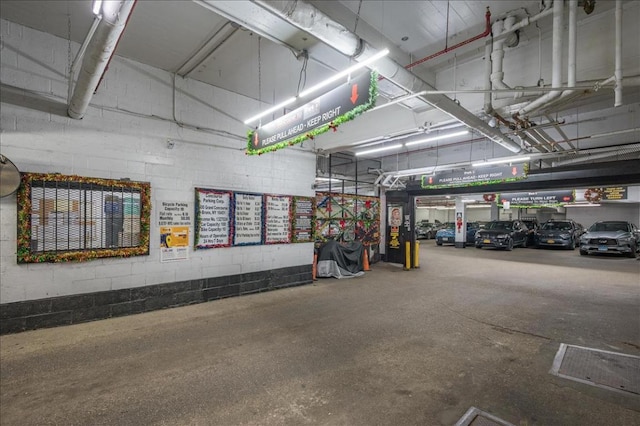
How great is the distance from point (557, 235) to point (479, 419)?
56.3ft

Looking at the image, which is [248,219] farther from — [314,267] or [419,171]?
[419,171]

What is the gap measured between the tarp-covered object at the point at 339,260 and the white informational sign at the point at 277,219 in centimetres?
157

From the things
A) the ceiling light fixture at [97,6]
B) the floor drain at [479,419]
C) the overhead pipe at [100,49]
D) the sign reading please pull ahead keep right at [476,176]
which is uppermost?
the ceiling light fixture at [97,6]

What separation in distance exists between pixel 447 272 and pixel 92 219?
28.5 ft

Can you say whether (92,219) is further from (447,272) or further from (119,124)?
(447,272)

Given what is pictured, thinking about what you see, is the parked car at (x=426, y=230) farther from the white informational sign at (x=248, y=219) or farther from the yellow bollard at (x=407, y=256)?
the white informational sign at (x=248, y=219)

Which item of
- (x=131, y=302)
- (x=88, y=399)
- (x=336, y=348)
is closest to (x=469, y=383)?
(x=336, y=348)

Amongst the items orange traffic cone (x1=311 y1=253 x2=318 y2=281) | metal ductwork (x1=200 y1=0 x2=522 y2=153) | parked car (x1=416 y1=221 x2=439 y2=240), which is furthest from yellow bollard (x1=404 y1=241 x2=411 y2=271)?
parked car (x1=416 y1=221 x2=439 y2=240)

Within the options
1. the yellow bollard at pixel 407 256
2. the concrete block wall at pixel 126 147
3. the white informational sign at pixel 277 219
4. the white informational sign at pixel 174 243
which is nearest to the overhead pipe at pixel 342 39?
the concrete block wall at pixel 126 147

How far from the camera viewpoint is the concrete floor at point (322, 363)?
97.4 inches

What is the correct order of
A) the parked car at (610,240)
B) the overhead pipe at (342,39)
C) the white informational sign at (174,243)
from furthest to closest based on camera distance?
the parked car at (610,240)
the white informational sign at (174,243)
the overhead pipe at (342,39)

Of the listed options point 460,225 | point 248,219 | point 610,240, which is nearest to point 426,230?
point 460,225

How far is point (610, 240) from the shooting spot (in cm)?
1255

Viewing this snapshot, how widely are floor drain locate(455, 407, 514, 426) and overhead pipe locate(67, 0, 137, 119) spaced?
4.07 m
